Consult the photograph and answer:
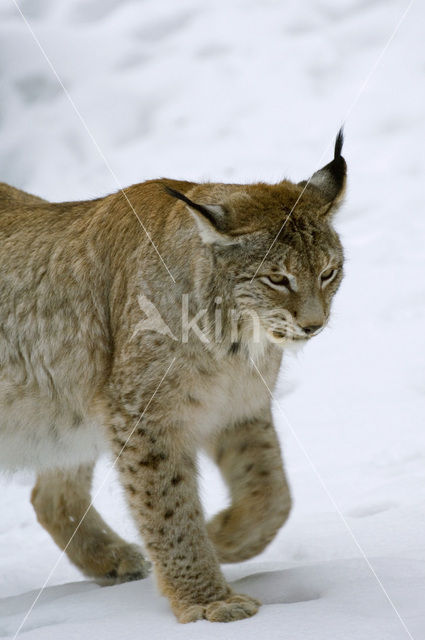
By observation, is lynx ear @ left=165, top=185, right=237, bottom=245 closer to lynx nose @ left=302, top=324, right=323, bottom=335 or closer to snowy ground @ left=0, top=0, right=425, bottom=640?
lynx nose @ left=302, top=324, right=323, bottom=335

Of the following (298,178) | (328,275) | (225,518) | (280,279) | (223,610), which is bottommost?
(298,178)

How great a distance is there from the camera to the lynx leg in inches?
149

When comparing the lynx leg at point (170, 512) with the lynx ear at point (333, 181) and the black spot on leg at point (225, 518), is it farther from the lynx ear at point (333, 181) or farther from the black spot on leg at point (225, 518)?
Result: the lynx ear at point (333, 181)

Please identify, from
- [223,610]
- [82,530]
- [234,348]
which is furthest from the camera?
[82,530]

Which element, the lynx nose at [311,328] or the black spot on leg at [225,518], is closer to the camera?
the lynx nose at [311,328]

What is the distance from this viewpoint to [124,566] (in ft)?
16.2

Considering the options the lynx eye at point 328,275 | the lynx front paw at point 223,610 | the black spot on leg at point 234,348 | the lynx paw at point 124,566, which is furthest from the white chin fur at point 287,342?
the lynx paw at point 124,566

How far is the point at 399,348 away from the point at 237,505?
2780mm

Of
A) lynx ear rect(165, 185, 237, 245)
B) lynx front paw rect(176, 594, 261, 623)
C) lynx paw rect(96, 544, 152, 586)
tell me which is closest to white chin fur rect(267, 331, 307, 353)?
lynx ear rect(165, 185, 237, 245)

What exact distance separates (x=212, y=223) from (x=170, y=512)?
1.08 metres

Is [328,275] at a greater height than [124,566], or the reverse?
[328,275]

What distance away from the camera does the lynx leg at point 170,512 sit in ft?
12.4

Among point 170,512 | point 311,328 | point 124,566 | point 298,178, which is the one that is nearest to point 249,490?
point 170,512

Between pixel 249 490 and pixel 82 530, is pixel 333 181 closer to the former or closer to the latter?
pixel 249 490
